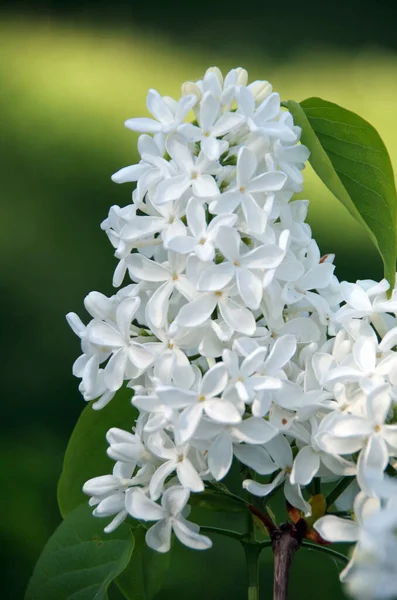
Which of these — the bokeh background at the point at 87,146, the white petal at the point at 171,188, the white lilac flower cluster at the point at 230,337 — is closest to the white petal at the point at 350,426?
the white lilac flower cluster at the point at 230,337

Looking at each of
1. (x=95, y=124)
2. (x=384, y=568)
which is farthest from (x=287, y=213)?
(x=95, y=124)

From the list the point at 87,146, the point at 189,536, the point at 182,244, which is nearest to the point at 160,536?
the point at 189,536

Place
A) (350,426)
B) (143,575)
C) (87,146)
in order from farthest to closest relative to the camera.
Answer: (87,146), (143,575), (350,426)

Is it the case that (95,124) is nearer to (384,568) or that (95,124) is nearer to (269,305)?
(269,305)

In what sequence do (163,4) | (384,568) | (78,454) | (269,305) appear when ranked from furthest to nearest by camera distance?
(163,4), (78,454), (269,305), (384,568)

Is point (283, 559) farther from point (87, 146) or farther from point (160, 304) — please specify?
point (87, 146)

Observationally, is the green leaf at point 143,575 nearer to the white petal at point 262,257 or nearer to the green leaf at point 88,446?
the green leaf at point 88,446
